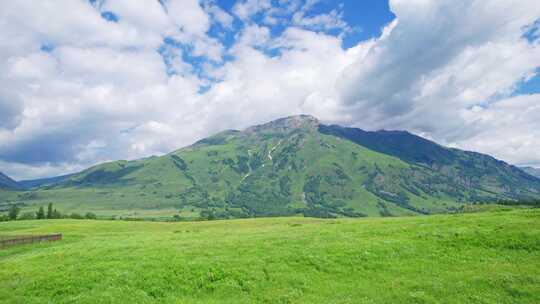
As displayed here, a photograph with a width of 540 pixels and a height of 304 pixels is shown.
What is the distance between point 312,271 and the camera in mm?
24266

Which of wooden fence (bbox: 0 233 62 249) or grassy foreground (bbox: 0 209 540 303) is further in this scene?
wooden fence (bbox: 0 233 62 249)

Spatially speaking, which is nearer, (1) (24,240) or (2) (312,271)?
(2) (312,271)

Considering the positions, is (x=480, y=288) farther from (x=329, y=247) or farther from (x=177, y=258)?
(x=177, y=258)

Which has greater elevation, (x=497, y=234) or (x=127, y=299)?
(x=497, y=234)

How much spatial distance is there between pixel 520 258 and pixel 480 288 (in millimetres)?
6826

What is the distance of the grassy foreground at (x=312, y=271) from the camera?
2034 cm

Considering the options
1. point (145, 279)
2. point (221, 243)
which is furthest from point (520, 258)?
point (145, 279)

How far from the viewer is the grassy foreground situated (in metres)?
20.3

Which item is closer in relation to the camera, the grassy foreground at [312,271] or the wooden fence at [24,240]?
the grassy foreground at [312,271]

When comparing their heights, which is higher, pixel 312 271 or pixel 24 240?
pixel 24 240

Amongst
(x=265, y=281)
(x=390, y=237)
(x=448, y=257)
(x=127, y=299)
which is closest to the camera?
(x=127, y=299)

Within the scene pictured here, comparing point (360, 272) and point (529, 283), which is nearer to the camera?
point (529, 283)

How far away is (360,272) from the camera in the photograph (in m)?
23.8

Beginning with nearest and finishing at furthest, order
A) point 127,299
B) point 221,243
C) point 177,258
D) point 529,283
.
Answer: point 529,283, point 127,299, point 177,258, point 221,243
